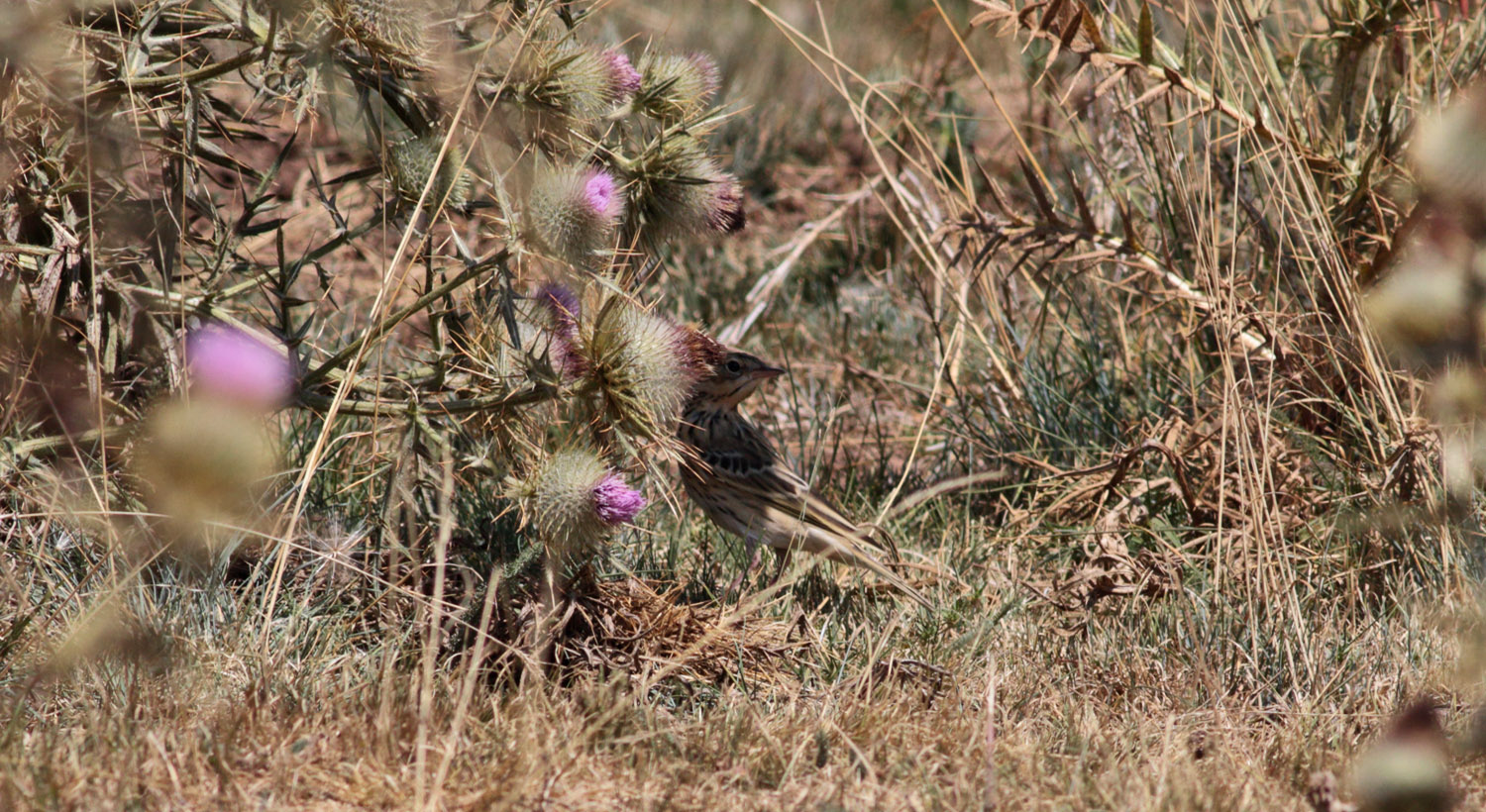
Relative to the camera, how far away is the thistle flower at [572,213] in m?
2.67

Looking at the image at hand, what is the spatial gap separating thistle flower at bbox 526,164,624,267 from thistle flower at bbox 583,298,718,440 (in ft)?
Result: 0.46

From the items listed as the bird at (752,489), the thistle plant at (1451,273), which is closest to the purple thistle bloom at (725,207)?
the bird at (752,489)

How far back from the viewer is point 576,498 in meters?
2.71

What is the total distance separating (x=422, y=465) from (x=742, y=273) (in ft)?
11.4

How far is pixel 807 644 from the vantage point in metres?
3.38

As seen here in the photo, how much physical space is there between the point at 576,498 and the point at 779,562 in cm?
184

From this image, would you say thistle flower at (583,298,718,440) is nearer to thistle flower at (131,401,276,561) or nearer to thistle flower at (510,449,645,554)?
thistle flower at (510,449,645,554)

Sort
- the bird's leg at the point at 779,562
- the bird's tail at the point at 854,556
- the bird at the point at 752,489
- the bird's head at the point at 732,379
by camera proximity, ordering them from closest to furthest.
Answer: the bird's tail at the point at 854,556, the bird's leg at the point at 779,562, the bird at the point at 752,489, the bird's head at the point at 732,379

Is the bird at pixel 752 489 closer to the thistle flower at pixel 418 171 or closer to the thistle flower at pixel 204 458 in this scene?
the thistle flower at pixel 418 171

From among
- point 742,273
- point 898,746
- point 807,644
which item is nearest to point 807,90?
point 742,273

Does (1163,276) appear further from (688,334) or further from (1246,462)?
(688,334)

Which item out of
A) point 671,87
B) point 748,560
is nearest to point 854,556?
point 748,560

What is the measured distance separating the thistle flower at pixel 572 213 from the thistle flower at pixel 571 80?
167mm

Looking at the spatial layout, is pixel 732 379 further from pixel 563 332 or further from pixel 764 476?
pixel 563 332
